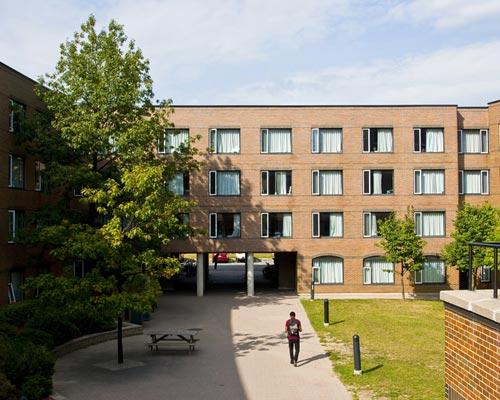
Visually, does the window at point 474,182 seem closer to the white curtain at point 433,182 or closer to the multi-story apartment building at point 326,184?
the multi-story apartment building at point 326,184

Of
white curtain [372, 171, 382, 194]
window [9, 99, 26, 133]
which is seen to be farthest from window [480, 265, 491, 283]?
window [9, 99, 26, 133]

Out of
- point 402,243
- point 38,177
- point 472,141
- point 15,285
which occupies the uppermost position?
point 472,141

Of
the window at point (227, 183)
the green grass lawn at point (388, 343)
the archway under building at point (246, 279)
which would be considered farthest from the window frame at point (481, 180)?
the window at point (227, 183)

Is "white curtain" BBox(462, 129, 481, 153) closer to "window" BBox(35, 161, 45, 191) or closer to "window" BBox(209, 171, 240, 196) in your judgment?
"window" BBox(209, 171, 240, 196)

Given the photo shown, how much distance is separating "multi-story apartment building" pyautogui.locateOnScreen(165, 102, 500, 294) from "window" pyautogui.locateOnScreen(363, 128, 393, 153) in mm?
68

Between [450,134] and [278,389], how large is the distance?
1030 inches

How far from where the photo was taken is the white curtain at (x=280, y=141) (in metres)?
34.8

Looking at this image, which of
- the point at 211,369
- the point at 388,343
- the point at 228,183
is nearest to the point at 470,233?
the point at 388,343

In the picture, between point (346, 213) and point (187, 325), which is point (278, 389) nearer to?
point (187, 325)

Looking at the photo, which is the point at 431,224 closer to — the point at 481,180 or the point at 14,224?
the point at 481,180

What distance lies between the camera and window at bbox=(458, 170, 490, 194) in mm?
36125

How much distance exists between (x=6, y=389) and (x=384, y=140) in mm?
28867

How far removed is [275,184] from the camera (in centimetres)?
3472

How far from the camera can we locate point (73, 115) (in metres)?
23.2
